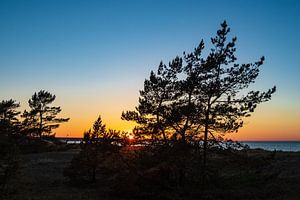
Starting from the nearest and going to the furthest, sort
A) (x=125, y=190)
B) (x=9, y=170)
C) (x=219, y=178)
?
(x=9, y=170) < (x=125, y=190) < (x=219, y=178)

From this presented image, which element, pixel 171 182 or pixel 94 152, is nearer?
pixel 171 182

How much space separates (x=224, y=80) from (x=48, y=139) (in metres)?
52.2

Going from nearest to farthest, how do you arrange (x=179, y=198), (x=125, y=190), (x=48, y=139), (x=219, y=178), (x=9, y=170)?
(x=9, y=170), (x=179, y=198), (x=125, y=190), (x=219, y=178), (x=48, y=139)

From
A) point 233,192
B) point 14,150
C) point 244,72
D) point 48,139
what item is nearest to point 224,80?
point 244,72

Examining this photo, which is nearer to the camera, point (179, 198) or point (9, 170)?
point (9, 170)

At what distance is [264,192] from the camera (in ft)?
61.1

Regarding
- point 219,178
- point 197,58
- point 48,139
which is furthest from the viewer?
point 48,139

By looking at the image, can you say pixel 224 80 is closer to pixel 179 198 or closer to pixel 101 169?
pixel 179 198

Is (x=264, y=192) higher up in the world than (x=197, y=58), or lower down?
lower down

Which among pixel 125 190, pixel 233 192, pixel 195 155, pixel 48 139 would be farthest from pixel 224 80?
pixel 48 139

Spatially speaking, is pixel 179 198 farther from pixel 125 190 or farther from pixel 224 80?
pixel 224 80

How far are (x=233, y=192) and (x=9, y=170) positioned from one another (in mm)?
12028

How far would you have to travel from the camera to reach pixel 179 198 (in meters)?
17.2

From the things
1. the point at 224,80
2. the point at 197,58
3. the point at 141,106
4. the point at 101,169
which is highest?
the point at 197,58
